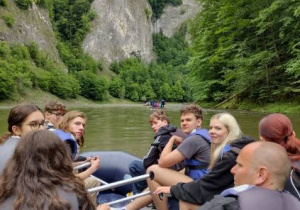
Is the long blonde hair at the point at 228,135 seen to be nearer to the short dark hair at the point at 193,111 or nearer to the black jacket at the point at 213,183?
the black jacket at the point at 213,183

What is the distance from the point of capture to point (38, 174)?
184 cm

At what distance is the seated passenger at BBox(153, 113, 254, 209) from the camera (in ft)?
9.40

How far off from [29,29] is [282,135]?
65835 mm

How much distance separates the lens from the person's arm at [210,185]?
9.44ft

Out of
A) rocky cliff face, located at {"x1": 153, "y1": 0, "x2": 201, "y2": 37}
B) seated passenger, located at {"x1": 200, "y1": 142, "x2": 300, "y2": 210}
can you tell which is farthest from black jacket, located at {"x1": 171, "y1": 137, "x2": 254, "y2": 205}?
rocky cliff face, located at {"x1": 153, "y1": 0, "x2": 201, "y2": 37}

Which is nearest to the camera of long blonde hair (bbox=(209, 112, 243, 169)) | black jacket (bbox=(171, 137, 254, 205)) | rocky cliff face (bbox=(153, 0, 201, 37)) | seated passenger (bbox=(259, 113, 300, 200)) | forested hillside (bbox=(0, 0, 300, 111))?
seated passenger (bbox=(259, 113, 300, 200))

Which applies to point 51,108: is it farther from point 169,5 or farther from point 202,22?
point 169,5

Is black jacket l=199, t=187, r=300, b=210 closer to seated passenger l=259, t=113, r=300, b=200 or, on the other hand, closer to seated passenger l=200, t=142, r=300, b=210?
seated passenger l=200, t=142, r=300, b=210

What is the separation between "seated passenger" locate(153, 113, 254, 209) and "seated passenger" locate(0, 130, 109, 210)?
130cm

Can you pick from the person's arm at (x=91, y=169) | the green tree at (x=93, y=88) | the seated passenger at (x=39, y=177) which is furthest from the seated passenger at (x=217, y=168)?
the green tree at (x=93, y=88)

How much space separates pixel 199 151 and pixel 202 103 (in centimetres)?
2594

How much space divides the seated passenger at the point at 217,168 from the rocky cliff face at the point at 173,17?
122424 millimetres

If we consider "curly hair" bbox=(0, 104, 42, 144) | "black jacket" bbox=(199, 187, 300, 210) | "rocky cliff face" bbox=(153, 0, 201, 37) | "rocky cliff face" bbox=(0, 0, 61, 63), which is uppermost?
"rocky cliff face" bbox=(153, 0, 201, 37)

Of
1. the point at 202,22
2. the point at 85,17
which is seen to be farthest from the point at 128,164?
the point at 85,17
